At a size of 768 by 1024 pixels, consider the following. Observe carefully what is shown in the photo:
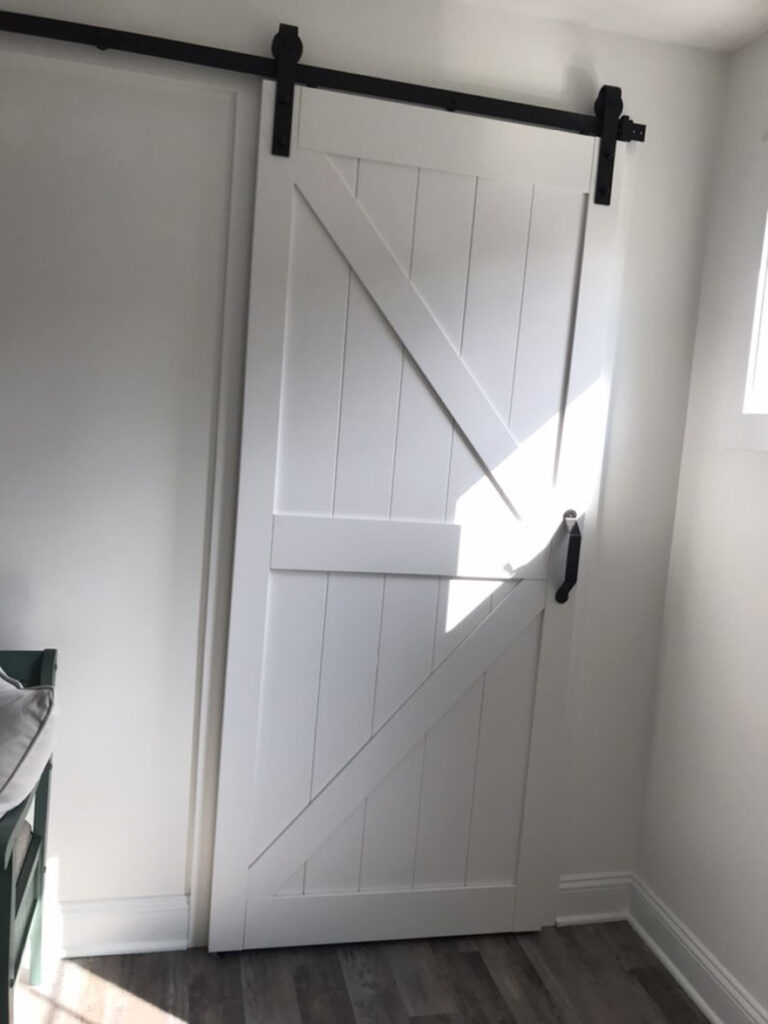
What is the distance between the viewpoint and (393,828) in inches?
96.5

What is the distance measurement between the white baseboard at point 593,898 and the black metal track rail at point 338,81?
6.33 ft

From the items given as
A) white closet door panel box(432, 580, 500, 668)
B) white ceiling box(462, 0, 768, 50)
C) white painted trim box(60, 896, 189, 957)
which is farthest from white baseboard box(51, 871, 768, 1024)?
white ceiling box(462, 0, 768, 50)

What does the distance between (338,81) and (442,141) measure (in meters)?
0.29

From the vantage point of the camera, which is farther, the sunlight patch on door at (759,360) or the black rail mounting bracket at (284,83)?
the sunlight patch on door at (759,360)

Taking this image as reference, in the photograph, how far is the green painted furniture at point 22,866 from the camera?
158 cm

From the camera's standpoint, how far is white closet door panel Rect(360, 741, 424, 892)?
7.97 feet

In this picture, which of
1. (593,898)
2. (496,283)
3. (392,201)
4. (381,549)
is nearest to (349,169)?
(392,201)

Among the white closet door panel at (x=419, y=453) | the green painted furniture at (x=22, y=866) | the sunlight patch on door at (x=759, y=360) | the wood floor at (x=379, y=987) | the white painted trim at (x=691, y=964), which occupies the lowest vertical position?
the wood floor at (x=379, y=987)

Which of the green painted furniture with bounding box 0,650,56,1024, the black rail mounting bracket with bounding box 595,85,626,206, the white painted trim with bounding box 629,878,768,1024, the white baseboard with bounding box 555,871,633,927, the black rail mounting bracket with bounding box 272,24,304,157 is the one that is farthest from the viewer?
the white baseboard with bounding box 555,871,633,927

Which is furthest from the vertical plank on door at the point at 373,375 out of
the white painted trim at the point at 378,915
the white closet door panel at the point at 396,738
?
the white painted trim at the point at 378,915

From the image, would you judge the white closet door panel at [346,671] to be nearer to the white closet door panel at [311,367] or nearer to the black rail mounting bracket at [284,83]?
the white closet door panel at [311,367]

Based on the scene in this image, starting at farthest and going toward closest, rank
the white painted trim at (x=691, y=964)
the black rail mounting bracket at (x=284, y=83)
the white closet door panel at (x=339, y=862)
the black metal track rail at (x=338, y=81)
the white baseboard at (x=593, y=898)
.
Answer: the white baseboard at (x=593, y=898) < the white closet door panel at (x=339, y=862) < the white painted trim at (x=691, y=964) < the black rail mounting bracket at (x=284, y=83) < the black metal track rail at (x=338, y=81)

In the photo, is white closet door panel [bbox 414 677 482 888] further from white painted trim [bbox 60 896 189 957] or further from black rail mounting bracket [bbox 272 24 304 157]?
black rail mounting bracket [bbox 272 24 304 157]

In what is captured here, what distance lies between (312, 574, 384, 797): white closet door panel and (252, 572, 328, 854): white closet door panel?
0.02 metres
